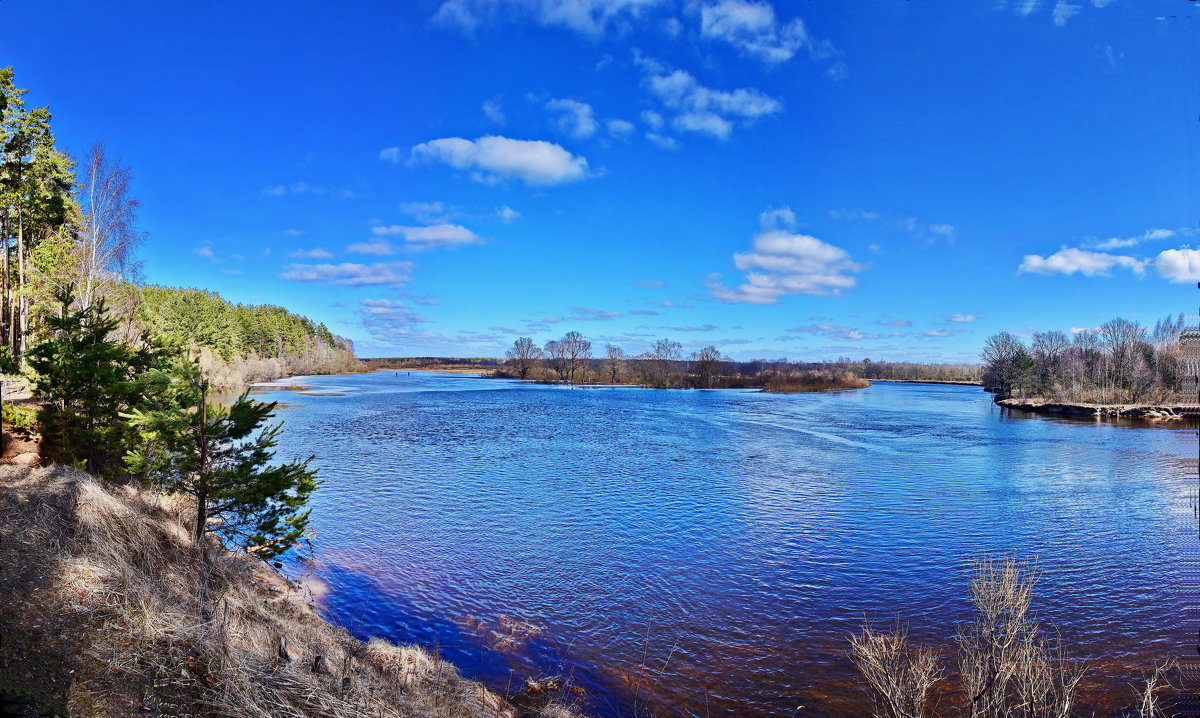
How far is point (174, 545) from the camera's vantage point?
30.2ft

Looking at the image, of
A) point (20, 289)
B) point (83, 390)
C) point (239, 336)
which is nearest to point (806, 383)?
point (239, 336)

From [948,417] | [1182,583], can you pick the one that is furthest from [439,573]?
[948,417]

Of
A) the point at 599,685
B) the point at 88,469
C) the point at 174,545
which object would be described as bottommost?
the point at 599,685

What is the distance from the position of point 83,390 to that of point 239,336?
8906 cm

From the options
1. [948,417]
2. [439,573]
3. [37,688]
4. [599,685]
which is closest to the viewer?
[37,688]

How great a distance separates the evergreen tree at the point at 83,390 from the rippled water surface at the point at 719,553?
498 cm

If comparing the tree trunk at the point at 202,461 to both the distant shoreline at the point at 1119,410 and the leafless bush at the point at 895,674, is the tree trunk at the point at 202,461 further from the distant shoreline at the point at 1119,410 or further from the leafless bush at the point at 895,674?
the distant shoreline at the point at 1119,410

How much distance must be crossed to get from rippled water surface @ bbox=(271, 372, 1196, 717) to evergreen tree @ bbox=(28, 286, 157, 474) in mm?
4979

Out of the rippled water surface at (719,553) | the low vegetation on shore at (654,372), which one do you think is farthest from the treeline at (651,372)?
the rippled water surface at (719,553)

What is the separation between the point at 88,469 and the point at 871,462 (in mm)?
27770

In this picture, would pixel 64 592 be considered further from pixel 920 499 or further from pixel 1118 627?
pixel 920 499

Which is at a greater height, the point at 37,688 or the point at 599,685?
the point at 37,688

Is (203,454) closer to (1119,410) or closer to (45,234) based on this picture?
(45,234)

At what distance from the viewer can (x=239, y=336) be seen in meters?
88.1
